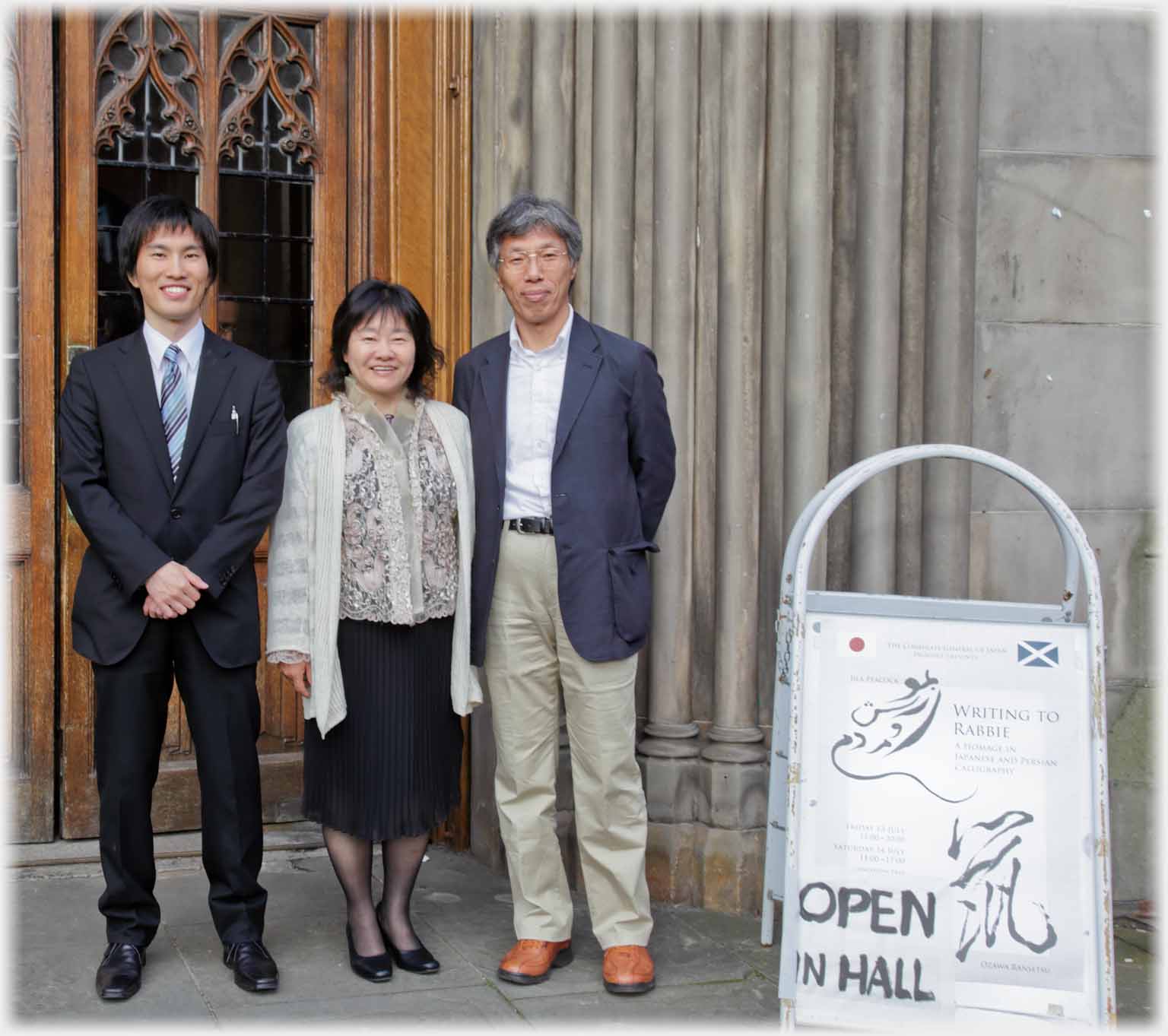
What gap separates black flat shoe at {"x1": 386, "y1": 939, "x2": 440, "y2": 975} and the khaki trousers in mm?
246

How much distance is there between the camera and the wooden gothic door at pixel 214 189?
456cm

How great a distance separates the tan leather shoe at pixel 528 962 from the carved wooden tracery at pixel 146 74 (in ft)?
8.95

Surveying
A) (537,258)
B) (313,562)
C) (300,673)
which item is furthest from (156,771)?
(537,258)

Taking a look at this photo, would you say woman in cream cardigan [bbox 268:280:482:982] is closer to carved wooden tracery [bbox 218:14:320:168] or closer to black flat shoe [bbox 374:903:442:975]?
black flat shoe [bbox 374:903:442:975]

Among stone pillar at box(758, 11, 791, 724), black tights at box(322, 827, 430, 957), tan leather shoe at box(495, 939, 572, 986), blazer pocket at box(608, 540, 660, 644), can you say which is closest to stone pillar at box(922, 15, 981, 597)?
stone pillar at box(758, 11, 791, 724)

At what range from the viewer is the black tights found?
3676 mm

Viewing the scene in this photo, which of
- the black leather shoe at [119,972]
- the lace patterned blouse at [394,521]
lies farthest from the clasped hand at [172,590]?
the black leather shoe at [119,972]

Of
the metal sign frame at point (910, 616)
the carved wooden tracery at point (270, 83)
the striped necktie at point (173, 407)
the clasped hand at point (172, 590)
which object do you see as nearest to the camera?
the metal sign frame at point (910, 616)

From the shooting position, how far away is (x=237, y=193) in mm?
4723

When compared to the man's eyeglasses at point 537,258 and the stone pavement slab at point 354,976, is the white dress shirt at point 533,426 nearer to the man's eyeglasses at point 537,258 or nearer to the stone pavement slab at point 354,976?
the man's eyeglasses at point 537,258

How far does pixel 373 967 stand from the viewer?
12.0 ft

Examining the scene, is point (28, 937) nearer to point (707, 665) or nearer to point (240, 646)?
point (240, 646)

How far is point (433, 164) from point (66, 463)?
1812 millimetres

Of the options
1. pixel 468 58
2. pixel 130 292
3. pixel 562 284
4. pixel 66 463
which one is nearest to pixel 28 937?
pixel 66 463
